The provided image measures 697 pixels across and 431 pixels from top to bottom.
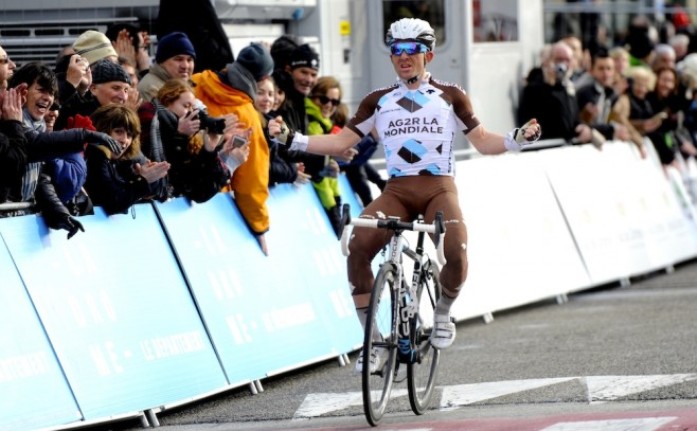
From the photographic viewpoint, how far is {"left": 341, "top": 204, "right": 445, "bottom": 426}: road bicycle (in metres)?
9.45

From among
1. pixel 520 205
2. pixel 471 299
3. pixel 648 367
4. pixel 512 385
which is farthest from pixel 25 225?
pixel 520 205

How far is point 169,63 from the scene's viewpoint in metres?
12.0

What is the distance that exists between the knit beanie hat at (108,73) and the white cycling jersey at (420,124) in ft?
5.47

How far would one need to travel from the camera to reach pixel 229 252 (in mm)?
11883

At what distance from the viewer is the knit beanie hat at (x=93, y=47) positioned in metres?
11.5

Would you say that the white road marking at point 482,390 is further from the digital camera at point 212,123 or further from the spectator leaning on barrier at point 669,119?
the spectator leaning on barrier at point 669,119

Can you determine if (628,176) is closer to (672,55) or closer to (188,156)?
(672,55)

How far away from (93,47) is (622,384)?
401cm

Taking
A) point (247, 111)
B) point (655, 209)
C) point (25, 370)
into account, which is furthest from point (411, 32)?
point (655, 209)

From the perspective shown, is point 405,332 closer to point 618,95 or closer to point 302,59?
point 302,59

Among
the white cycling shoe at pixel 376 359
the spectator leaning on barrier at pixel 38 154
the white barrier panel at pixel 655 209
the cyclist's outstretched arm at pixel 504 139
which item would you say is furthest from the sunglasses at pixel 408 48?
the white barrier panel at pixel 655 209

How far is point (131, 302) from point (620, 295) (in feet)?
24.1

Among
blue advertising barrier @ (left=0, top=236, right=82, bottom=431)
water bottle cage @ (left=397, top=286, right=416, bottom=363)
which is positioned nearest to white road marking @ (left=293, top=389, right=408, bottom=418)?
water bottle cage @ (left=397, top=286, right=416, bottom=363)

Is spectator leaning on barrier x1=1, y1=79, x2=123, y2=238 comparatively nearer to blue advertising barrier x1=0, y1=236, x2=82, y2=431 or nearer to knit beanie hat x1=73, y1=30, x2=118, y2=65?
blue advertising barrier x1=0, y1=236, x2=82, y2=431
